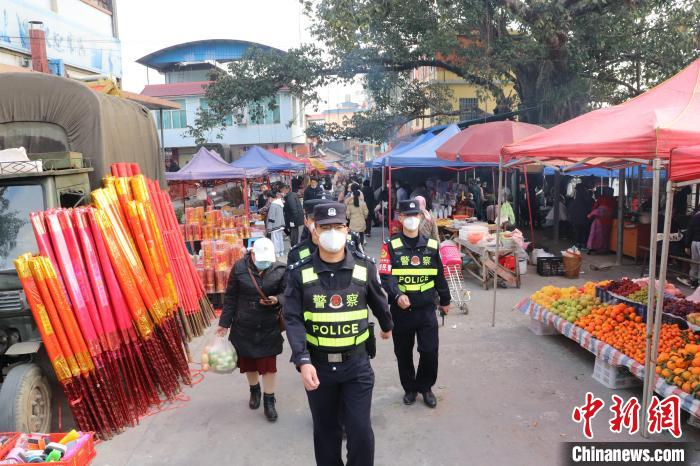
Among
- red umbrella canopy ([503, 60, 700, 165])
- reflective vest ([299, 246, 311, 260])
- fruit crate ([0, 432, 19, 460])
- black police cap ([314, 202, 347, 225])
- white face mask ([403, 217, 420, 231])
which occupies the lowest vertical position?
fruit crate ([0, 432, 19, 460])

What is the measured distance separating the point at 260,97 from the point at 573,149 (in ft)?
46.3

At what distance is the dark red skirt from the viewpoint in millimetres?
5211

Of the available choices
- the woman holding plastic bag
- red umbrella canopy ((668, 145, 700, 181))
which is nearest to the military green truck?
the woman holding plastic bag

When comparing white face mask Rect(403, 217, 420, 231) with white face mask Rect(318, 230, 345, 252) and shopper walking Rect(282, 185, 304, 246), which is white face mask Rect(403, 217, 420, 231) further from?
shopper walking Rect(282, 185, 304, 246)

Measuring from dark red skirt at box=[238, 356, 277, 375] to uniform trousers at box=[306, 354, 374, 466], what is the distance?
1.53 meters

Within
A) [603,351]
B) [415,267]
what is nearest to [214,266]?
[415,267]

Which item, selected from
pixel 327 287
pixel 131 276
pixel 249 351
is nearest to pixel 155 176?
pixel 131 276

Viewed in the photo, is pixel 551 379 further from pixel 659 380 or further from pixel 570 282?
pixel 570 282

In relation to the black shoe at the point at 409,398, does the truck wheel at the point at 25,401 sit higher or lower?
higher

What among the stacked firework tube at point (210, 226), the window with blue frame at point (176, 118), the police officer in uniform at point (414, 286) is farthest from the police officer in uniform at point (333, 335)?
the window with blue frame at point (176, 118)

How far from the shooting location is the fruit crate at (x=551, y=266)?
447 inches

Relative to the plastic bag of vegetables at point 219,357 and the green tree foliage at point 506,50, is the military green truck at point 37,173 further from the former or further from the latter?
the green tree foliage at point 506,50

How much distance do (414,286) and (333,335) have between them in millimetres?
1646

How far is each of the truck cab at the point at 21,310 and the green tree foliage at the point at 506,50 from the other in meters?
9.63
